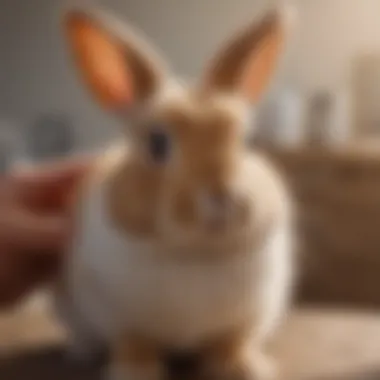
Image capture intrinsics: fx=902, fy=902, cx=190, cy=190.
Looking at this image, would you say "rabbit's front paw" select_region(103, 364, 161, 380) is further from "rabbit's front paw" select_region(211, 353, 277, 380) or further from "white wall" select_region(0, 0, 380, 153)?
"white wall" select_region(0, 0, 380, 153)

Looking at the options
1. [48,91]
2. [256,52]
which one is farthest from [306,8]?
[256,52]

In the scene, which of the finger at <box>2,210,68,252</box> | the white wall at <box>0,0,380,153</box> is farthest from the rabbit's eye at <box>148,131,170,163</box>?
the white wall at <box>0,0,380,153</box>

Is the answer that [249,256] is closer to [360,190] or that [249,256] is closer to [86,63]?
[86,63]

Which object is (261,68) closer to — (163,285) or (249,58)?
(249,58)

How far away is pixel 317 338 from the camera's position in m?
0.62

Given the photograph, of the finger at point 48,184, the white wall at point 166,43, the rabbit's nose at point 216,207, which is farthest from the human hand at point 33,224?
the white wall at point 166,43

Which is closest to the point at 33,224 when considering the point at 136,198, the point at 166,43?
the point at 136,198

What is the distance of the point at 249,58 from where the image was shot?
19.8 inches

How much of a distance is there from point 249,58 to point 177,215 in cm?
10

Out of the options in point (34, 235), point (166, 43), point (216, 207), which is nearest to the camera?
point (216, 207)

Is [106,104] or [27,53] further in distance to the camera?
[27,53]

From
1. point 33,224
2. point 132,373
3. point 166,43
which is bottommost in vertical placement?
point 132,373

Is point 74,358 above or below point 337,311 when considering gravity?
below

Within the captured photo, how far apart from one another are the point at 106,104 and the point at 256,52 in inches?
3.5
